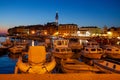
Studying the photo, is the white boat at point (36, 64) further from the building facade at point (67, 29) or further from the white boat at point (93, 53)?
the building facade at point (67, 29)

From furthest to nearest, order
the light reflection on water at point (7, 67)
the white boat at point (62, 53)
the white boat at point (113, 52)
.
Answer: the white boat at point (113, 52)
the white boat at point (62, 53)
the light reflection on water at point (7, 67)

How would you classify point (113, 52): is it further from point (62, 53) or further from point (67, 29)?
point (67, 29)

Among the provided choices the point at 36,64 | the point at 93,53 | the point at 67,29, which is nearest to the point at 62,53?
the point at 93,53

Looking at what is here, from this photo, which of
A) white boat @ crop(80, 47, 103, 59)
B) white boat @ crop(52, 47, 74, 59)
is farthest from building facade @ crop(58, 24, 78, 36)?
white boat @ crop(52, 47, 74, 59)

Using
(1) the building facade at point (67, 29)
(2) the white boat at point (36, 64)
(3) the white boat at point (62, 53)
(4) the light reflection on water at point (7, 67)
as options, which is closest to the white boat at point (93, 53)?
(3) the white boat at point (62, 53)

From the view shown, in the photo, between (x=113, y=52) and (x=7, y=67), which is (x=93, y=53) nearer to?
(x=113, y=52)

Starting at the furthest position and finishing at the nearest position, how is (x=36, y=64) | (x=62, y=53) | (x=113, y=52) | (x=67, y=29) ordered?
1. (x=67, y=29)
2. (x=113, y=52)
3. (x=62, y=53)
4. (x=36, y=64)

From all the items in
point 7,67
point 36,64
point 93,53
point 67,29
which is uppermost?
point 67,29

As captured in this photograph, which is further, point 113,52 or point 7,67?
point 113,52

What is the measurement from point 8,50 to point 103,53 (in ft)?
70.5

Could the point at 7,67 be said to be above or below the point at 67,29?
below

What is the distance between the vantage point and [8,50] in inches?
1714

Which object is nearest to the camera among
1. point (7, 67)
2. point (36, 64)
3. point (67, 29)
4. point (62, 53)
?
point (36, 64)

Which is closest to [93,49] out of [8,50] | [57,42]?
[57,42]
